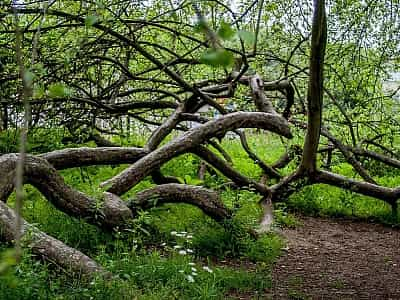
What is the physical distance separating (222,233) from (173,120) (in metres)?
1.54

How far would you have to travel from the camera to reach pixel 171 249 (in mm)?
4867

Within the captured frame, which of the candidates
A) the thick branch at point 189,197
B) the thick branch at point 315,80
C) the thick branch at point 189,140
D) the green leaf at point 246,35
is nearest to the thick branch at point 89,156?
the thick branch at point 189,140

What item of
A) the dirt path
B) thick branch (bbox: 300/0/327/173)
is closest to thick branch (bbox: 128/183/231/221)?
the dirt path

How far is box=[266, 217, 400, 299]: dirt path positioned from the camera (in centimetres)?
462

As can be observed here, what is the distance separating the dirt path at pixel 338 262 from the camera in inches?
182

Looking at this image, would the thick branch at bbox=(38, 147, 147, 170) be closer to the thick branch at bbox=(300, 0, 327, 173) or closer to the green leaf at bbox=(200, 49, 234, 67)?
the thick branch at bbox=(300, 0, 327, 173)

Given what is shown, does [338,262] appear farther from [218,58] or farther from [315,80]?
[218,58]

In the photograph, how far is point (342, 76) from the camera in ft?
21.6

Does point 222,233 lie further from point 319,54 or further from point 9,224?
point 9,224

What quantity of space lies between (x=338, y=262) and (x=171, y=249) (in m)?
1.61

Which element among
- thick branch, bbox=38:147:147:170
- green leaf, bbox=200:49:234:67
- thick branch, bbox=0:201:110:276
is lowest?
thick branch, bbox=0:201:110:276

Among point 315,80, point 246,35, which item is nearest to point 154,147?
point 315,80

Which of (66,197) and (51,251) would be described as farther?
(66,197)

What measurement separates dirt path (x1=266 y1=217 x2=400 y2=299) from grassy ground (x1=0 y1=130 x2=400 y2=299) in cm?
19
